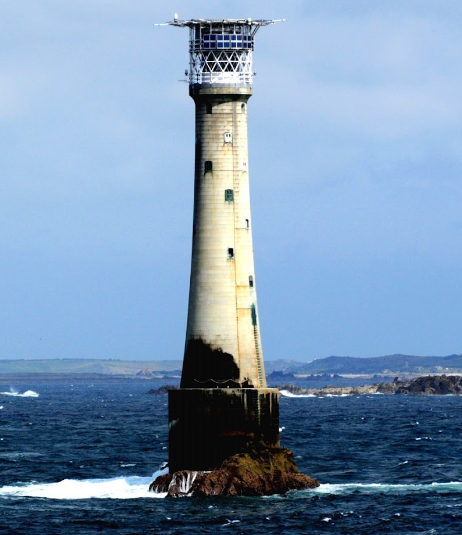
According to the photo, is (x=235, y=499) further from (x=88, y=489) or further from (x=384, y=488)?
(x=384, y=488)

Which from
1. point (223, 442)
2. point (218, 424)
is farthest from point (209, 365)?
point (223, 442)

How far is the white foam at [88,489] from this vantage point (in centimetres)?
6300

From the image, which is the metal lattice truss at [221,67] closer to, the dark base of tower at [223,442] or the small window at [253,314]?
the small window at [253,314]

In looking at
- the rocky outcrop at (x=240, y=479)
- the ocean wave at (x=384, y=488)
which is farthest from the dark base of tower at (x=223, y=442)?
the ocean wave at (x=384, y=488)

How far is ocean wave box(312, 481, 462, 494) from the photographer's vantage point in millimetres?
64625

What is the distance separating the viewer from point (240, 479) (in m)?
60.7

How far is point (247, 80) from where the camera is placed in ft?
208

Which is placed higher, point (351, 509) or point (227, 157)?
point (227, 157)

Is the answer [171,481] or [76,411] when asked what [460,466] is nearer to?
[171,481]

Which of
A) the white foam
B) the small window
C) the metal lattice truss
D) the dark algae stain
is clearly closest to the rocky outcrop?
the white foam

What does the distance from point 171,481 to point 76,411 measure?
329 feet

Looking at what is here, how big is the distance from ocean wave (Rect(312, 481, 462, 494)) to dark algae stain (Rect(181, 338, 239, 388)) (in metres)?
6.00

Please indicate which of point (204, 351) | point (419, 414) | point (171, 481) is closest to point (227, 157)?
point (204, 351)

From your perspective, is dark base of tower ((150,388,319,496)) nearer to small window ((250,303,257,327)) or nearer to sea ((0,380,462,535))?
sea ((0,380,462,535))
